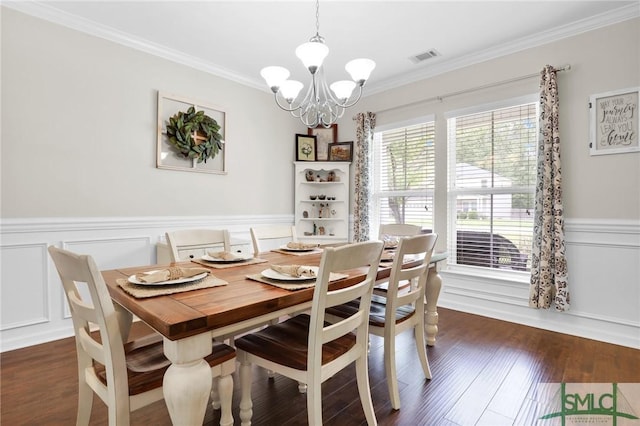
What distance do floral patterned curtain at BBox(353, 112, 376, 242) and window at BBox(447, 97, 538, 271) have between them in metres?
0.99

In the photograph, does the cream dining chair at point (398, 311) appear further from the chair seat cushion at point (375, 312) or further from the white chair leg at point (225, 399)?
the white chair leg at point (225, 399)

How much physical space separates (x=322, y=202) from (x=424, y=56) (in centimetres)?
210

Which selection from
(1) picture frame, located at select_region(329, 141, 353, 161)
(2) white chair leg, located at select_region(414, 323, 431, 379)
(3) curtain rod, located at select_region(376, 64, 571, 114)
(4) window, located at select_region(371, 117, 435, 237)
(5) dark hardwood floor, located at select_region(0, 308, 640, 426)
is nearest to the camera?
(5) dark hardwood floor, located at select_region(0, 308, 640, 426)

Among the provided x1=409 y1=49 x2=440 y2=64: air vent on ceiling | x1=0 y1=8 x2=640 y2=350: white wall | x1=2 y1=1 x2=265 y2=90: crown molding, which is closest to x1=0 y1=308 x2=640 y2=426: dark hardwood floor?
x1=0 y1=8 x2=640 y2=350: white wall

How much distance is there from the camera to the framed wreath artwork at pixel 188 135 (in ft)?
10.5

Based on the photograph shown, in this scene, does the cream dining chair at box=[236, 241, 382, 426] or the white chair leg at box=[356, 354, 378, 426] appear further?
the white chair leg at box=[356, 354, 378, 426]

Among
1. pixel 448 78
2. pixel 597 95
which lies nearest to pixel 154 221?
pixel 448 78

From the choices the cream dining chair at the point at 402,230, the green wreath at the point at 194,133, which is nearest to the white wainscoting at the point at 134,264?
the green wreath at the point at 194,133

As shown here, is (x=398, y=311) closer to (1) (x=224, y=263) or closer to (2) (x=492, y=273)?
(1) (x=224, y=263)

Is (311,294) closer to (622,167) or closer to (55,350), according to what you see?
(55,350)

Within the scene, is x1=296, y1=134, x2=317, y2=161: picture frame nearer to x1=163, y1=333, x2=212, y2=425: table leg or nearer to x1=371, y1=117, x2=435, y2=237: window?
x1=371, y1=117, x2=435, y2=237: window

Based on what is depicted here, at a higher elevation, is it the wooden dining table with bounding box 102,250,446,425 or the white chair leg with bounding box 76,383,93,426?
the wooden dining table with bounding box 102,250,446,425

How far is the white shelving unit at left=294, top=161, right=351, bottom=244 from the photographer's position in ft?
14.3

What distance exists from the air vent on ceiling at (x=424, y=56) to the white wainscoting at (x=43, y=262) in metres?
3.21
